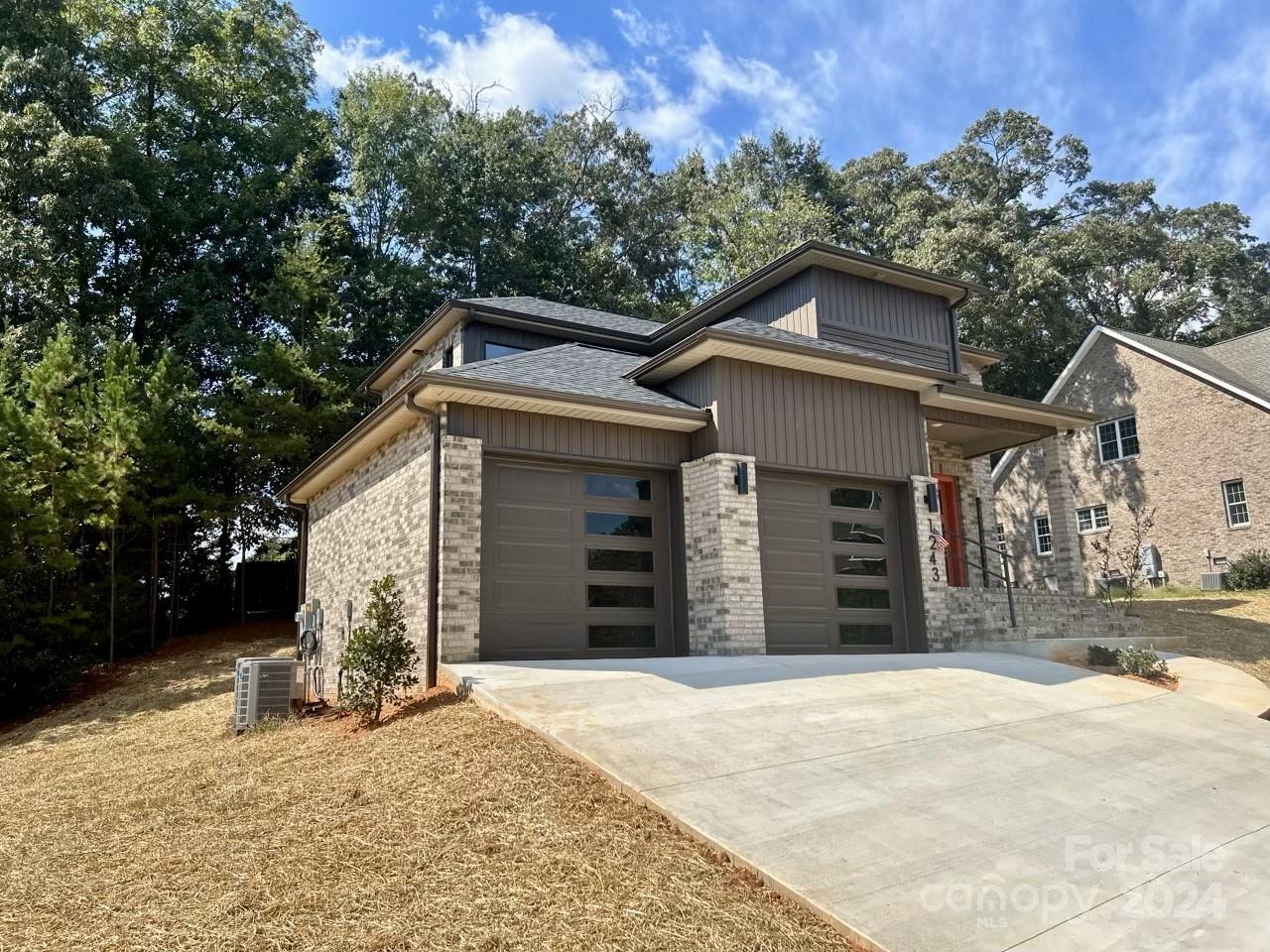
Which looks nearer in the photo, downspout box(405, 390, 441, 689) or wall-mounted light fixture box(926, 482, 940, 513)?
downspout box(405, 390, 441, 689)

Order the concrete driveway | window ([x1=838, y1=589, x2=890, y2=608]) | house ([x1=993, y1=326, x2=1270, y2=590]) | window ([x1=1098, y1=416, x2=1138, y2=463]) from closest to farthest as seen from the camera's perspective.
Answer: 1. the concrete driveway
2. window ([x1=838, y1=589, x2=890, y2=608])
3. house ([x1=993, y1=326, x2=1270, y2=590])
4. window ([x1=1098, y1=416, x2=1138, y2=463])

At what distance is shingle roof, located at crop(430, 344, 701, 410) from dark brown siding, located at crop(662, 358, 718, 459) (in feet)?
0.53

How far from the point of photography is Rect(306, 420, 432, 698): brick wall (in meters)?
9.16

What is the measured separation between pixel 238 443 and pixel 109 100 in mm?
15471

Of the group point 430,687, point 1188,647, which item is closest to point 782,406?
point 430,687

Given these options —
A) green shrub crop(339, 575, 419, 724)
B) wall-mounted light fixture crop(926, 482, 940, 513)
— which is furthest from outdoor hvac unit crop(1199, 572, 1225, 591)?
green shrub crop(339, 575, 419, 724)

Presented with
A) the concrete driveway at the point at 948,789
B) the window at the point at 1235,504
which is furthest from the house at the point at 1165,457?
the concrete driveway at the point at 948,789

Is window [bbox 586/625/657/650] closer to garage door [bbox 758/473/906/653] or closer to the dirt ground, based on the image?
garage door [bbox 758/473/906/653]

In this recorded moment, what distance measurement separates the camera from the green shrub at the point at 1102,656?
10.2m

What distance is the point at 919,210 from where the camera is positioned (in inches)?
1382

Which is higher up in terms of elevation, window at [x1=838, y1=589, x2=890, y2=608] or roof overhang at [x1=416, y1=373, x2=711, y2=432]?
roof overhang at [x1=416, y1=373, x2=711, y2=432]

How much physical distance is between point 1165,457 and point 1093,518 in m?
2.91

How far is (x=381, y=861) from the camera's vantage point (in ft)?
13.3

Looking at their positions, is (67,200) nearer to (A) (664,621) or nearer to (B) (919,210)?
(A) (664,621)
